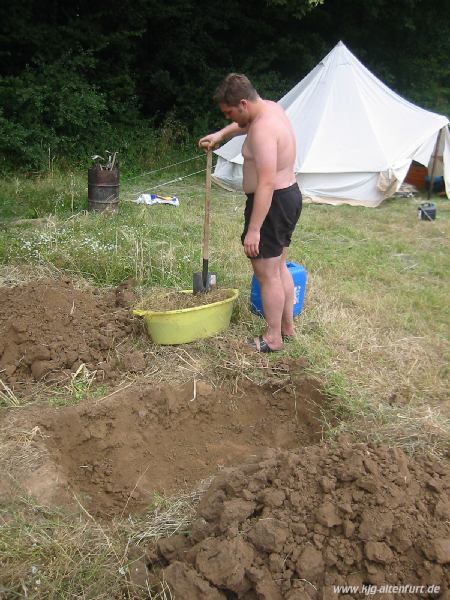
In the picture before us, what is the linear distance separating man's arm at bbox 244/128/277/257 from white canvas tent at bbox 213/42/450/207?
5.32 metres

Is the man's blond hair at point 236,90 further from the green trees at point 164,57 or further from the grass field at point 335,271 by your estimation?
the green trees at point 164,57

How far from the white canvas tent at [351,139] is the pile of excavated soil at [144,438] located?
5.58m

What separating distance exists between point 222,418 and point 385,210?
18.8 feet

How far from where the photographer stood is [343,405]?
313 centimetres

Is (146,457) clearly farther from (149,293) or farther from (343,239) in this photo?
(343,239)

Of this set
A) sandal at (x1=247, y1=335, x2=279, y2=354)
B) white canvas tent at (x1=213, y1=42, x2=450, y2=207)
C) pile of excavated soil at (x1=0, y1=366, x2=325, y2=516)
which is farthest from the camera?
white canvas tent at (x1=213, y1=42, x2=450, y2=207)

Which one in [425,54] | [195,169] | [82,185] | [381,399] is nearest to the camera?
[381,399]

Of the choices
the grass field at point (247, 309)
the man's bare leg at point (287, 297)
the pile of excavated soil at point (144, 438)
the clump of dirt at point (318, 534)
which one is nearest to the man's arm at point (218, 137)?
the man's bare leg at point (287, 297)

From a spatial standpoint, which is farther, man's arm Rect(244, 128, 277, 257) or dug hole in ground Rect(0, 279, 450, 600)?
man's arm Rect(244, 128, 277, 257)

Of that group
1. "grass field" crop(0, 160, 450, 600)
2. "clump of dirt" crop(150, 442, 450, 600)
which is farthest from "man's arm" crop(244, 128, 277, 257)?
"clump of dirt" crop(150, 442, 450, 600)

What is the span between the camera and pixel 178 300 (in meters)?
3.75

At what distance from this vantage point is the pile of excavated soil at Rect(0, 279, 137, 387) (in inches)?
133

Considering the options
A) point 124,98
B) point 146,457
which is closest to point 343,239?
point 146,457

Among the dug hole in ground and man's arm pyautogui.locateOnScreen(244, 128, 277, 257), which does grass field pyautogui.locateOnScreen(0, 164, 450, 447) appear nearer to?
the dug hole in ground
